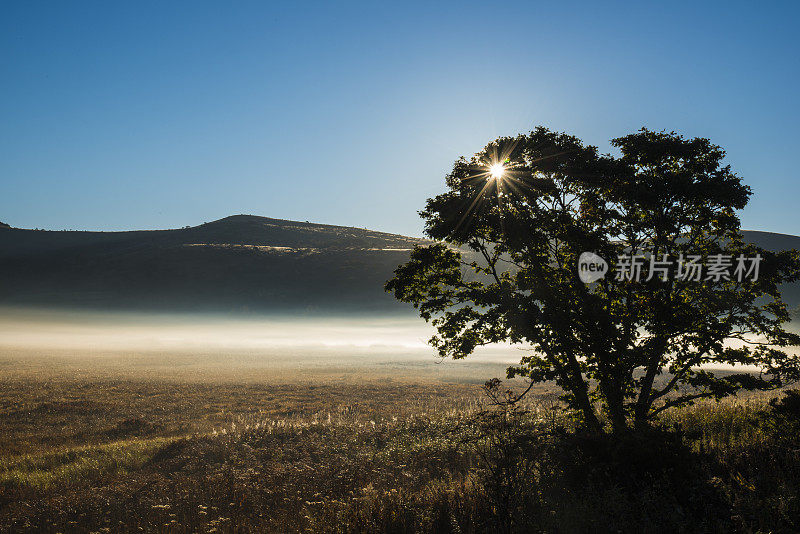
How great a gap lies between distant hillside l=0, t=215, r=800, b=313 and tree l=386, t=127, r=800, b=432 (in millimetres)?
149902

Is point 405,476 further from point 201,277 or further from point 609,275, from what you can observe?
point 201,277

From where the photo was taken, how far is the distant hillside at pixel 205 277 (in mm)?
159125

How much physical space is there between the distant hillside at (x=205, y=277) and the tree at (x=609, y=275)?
14990 centimetres

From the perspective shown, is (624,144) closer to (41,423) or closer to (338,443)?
(338,443)

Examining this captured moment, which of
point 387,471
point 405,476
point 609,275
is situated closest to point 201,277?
point 387,471

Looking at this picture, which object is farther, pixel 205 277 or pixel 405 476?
pixel 205 277

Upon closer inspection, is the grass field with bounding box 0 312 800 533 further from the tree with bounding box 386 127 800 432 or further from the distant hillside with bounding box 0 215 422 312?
the distant hillside with bounding box 0 215 422 312

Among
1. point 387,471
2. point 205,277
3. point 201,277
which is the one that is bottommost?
point 387,471

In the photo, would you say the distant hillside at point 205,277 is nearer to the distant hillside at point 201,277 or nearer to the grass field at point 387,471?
the distant hillside at point 201,277

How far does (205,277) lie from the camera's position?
569ft

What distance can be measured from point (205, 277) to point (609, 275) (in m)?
176

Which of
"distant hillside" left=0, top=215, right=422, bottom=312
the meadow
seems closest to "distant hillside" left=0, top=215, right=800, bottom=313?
"distant hillside" left=0, top=215, right=422, bottom=312

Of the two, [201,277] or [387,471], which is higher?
[201,277]

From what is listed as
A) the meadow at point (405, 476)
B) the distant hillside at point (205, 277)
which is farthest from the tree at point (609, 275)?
the distant hillside at point (205, 277)
